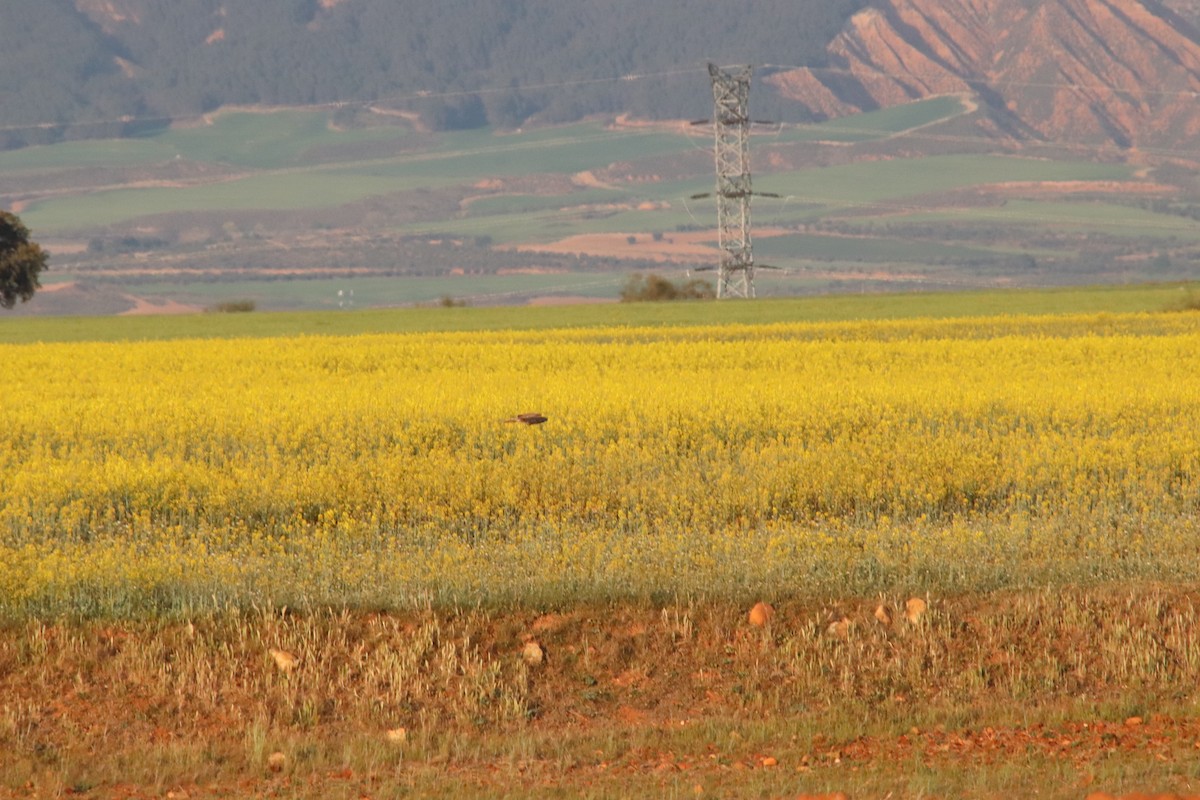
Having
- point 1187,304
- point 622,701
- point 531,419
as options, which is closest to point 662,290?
point 1187,304

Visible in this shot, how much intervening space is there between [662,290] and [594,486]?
69.8 m

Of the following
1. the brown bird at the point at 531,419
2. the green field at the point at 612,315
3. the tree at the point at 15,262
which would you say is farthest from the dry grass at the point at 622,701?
the tree at the point at 15,262

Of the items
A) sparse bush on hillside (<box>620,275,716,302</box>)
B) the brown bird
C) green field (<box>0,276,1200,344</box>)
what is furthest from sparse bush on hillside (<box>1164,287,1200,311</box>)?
the brown bird

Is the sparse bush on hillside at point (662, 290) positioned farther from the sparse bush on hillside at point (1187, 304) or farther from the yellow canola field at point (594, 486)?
the yellow canola field at point (594, 486)

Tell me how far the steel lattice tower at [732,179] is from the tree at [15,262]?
30.0 meters

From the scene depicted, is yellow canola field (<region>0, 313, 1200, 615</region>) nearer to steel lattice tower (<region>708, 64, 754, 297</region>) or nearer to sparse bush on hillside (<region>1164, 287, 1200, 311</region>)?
sparse bush on hillside (<region>1164, 287, 1200, 311</region>)

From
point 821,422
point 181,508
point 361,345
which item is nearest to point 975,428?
point 821,422

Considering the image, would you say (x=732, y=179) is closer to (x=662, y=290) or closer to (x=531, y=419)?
(x=662, y=290)

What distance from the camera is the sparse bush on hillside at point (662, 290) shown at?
87750 mm

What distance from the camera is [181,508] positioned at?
1819cm

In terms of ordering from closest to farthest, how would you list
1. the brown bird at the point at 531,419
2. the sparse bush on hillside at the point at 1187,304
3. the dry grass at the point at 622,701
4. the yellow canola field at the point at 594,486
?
the dry grass at the point at 622,701 → the yellow canola field at the point at 594,486 → the brown bird at the point at 531,419 → the sparse bush on hillside at the point at 1187,304

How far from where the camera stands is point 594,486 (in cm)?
1858

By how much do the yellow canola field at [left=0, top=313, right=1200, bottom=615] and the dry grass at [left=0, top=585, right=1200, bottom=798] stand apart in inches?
20.9

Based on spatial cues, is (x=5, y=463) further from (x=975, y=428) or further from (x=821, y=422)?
A: (x=975, y=428)
